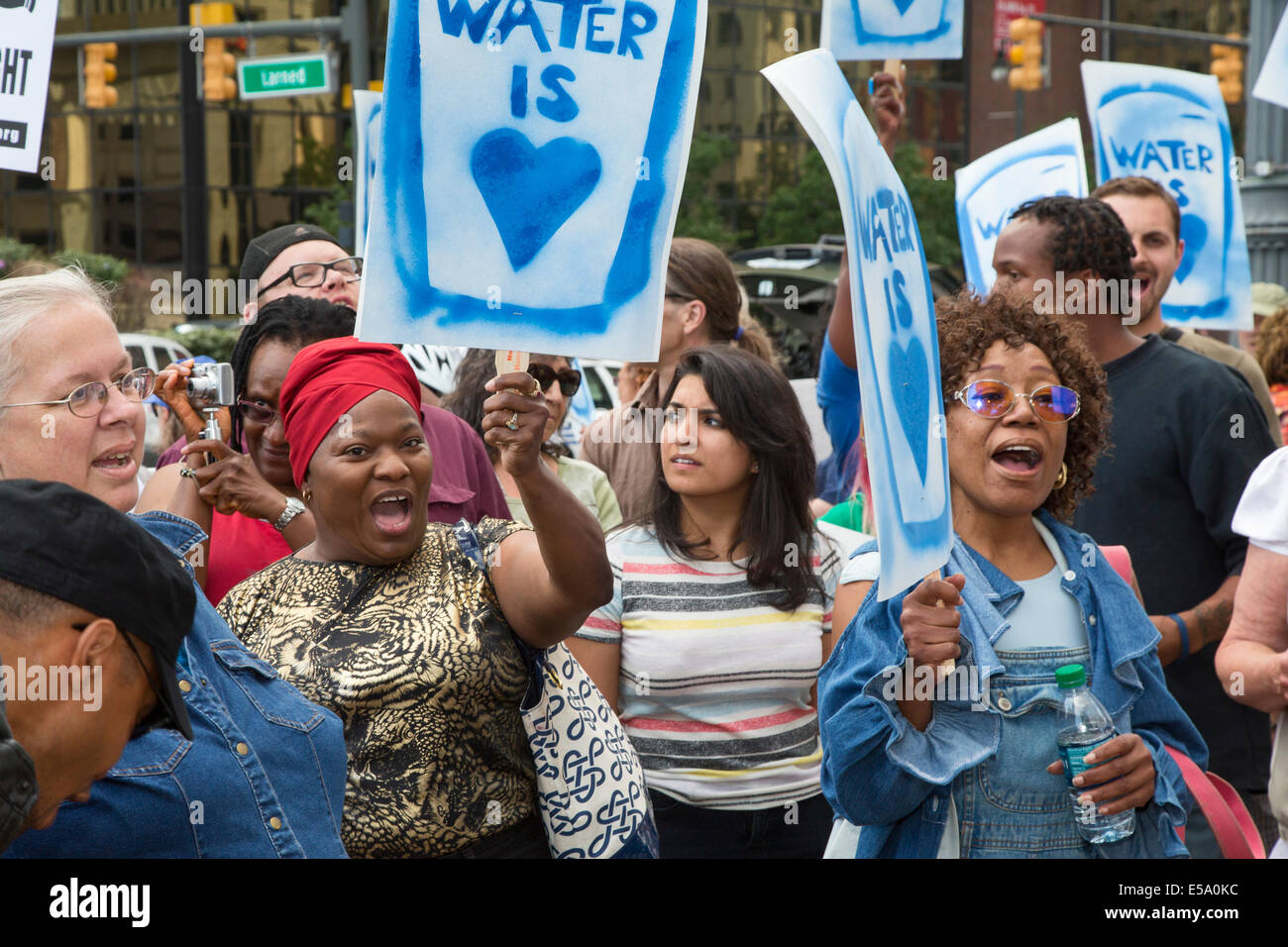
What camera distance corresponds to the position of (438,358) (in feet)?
17.6

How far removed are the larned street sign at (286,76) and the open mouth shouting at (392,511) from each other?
1076 cm

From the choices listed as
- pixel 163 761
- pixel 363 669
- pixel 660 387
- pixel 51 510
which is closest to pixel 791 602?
pixel 660 387

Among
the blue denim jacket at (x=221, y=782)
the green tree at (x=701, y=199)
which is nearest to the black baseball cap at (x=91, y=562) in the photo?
the blue denim jacket at (x=221, y=782)

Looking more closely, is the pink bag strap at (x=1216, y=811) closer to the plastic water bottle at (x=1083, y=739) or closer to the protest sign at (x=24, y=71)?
the plastic water bottle at (x=1083, y=739)

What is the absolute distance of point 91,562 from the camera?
1775 millimetres

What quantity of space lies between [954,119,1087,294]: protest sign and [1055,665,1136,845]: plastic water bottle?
3.31 m

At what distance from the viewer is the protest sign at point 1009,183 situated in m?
5.73

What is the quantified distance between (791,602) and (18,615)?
2148mm

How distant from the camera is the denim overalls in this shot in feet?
8.45

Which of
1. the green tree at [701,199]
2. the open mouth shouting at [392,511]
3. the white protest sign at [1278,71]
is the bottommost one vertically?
Result: the open mouth shouting at [392,511]

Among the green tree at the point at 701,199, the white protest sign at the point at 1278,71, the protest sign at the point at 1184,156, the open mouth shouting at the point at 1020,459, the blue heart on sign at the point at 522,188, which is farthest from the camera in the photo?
the green tree at the point at 701,199

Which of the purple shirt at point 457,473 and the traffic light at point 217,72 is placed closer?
the purple shirt at point 457,473

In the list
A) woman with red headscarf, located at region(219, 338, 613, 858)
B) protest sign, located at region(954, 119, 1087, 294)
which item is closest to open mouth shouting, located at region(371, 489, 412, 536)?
woman with red headscarf, located at region(219, 338, 613, 858)

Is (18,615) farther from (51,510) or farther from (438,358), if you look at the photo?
(438,358)
